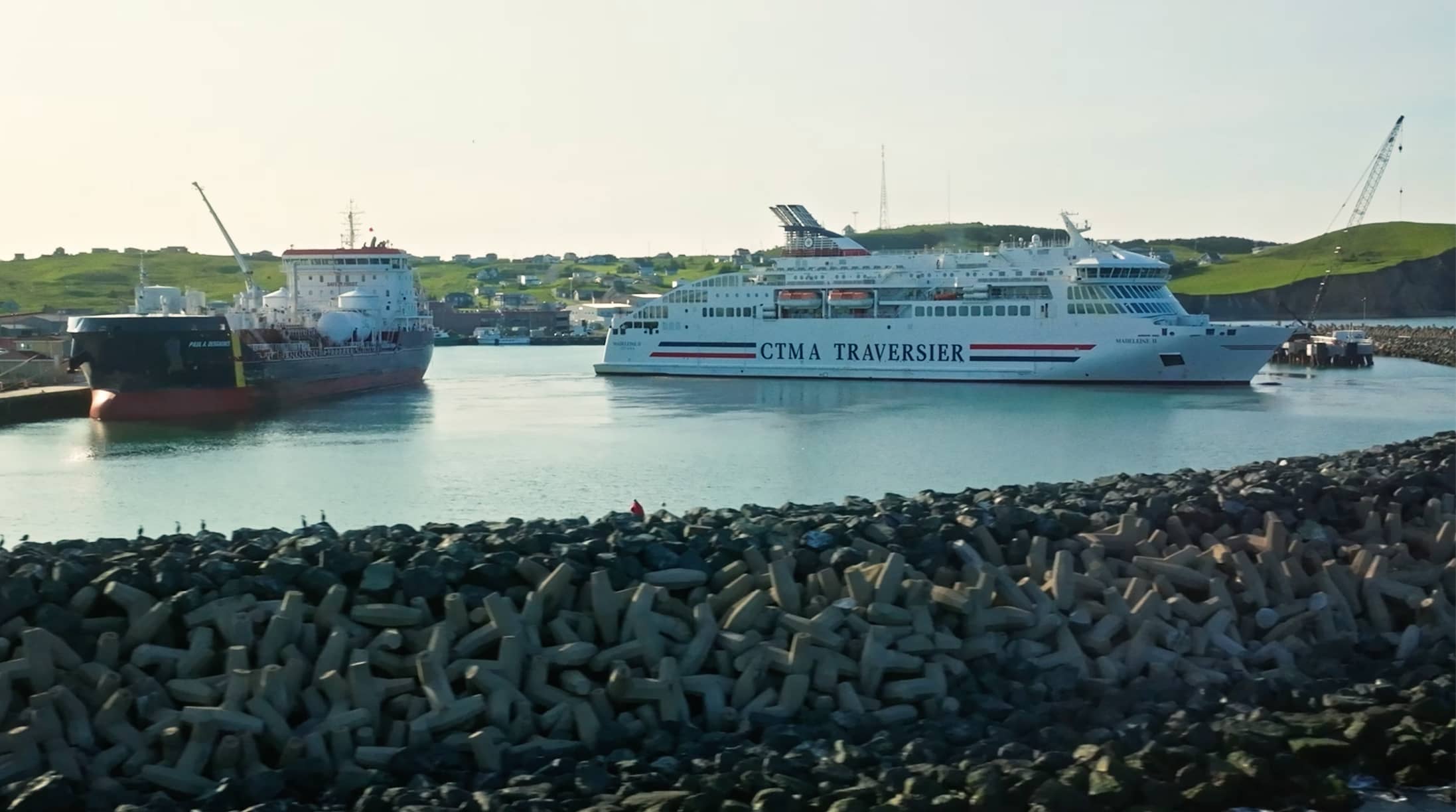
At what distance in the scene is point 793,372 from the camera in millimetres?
37250

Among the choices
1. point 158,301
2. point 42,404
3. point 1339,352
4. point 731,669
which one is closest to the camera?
point 731,669

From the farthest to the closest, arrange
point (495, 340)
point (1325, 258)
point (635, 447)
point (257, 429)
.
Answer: point (1325, 258), point (495, 340), point (257, 429), point (635, 447)

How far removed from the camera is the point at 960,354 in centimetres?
3472

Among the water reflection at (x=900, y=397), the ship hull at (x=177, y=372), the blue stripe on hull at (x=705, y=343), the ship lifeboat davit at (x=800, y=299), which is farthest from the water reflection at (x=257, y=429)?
the ship lifeboat davit at (x=800, y=299)

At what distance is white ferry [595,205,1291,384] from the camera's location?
32.3 m

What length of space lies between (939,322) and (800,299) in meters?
4.50

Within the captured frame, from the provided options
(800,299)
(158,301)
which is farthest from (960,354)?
(158,301)

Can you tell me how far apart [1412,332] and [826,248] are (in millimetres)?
30596

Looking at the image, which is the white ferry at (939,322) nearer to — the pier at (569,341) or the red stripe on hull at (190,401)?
the red stripe on hull at (190,401)

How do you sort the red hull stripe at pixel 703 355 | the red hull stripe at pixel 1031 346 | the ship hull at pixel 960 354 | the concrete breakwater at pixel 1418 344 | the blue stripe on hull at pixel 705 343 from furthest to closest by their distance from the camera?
the concrete breakwater at pixel 1418 344
the blue stripe on hull at pixel 705 343
the red hull stripe at pixel 703 355
the red hull stripe at pixel 1031 346
the ship hull at pixel 960 354

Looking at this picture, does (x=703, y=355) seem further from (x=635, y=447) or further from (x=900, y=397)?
(x=635, y=447)

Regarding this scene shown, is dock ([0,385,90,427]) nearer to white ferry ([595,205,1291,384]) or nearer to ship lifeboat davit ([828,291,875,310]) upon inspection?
white ferry ([595,205,1291,384])

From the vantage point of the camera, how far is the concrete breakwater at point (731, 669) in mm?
4152

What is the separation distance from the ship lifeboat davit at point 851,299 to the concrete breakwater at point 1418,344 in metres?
19.4
